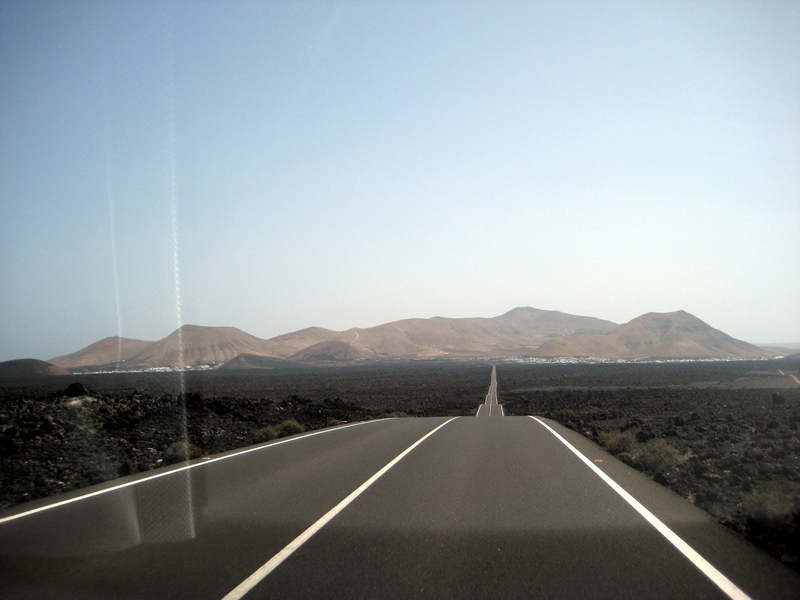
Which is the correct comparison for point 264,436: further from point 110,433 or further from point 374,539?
point 374,539

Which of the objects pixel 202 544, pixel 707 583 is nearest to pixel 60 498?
pixel 202 544

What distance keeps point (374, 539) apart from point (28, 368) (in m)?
164

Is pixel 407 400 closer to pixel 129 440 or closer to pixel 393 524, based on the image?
pixel 129 440

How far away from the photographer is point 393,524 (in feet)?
23.7

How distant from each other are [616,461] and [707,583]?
27.5 feet

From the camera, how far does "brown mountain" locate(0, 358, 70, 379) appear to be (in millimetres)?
131750

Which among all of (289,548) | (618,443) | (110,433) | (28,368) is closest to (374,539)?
(289,548)

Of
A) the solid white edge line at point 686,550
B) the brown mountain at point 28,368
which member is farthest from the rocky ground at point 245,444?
the brown mountain at point 28,368

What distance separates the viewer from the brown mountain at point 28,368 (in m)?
132

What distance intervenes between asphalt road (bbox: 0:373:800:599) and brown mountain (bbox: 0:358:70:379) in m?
138

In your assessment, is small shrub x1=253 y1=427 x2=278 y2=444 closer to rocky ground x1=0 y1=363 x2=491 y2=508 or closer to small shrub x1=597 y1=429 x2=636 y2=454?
rocky ground x1=0 y1=363 x2=491 y2=508

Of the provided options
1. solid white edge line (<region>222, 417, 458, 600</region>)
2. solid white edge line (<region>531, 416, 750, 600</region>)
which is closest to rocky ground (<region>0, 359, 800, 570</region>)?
solid white edge line (<region>531, 416, 750, 600</region>)

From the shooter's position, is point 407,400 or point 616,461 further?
point 407,400

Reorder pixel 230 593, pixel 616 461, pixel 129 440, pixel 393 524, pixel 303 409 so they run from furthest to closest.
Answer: pixel 303 409 → pixel 129 440 → pixel 616 461 → pixel 393 524 → pixel 230 593
